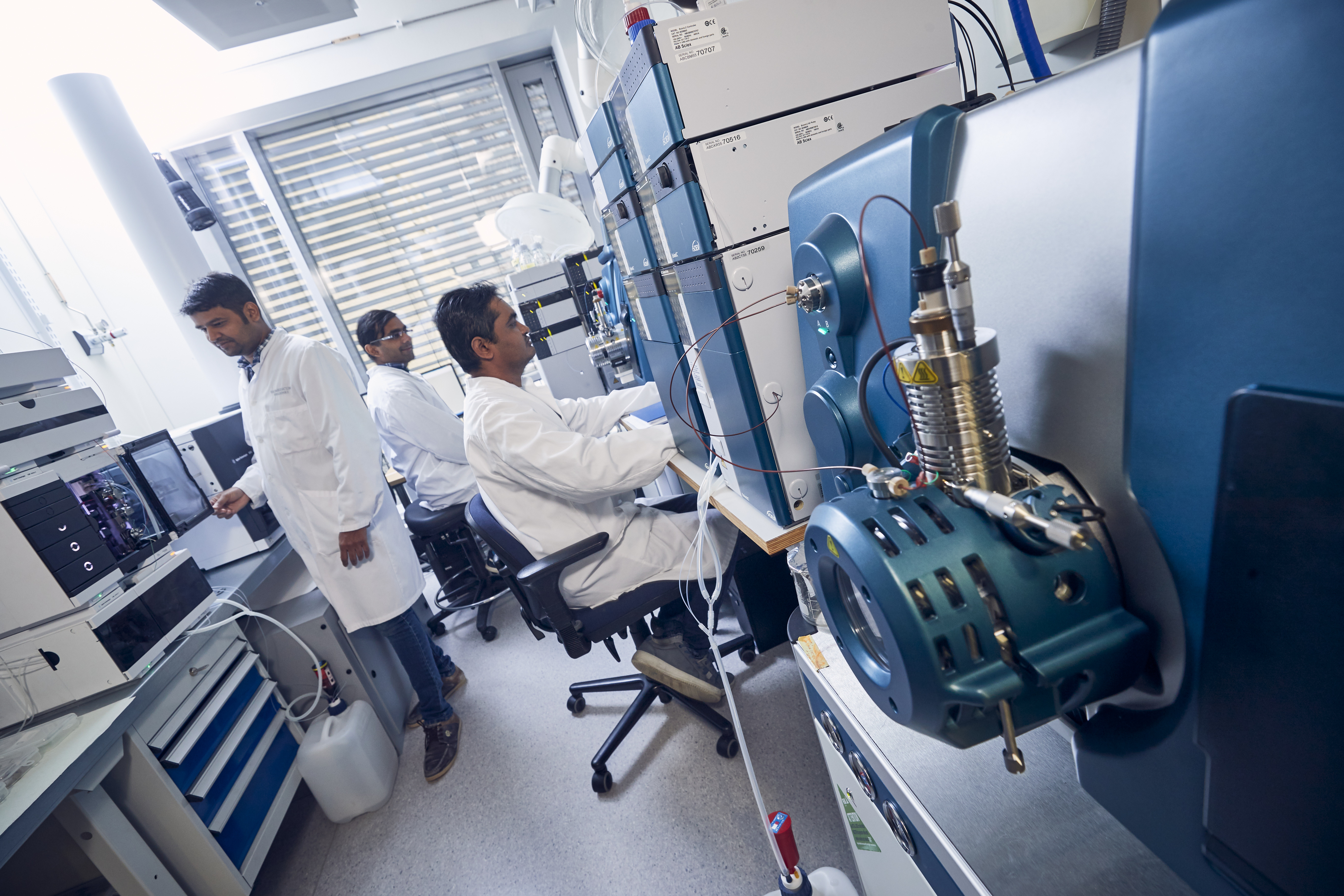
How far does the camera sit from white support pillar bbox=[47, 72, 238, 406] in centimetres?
241

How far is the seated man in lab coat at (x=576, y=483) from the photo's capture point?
138cm

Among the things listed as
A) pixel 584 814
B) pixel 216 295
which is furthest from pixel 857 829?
pixel 216 295

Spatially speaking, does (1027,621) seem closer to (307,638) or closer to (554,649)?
(307,638)

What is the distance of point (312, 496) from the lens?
71.1 inches

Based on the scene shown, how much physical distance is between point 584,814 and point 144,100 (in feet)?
12.6

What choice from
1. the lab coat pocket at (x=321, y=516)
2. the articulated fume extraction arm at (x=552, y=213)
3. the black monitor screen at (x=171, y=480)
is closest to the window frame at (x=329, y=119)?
the articulated fume extraction arm at (x=552, y=213)

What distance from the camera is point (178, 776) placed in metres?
1.32

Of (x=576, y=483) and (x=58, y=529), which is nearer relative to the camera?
(x=58, y=529)

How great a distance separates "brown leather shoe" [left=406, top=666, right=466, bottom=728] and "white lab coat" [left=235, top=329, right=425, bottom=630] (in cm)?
49

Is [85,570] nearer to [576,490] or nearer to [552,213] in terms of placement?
[576,490]

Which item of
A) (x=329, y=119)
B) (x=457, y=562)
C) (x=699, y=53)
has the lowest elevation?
(x=457, y=562)

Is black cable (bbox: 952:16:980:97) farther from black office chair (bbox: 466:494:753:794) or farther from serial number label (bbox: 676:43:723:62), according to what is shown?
black office chair (bbox: 466:494:753:794)

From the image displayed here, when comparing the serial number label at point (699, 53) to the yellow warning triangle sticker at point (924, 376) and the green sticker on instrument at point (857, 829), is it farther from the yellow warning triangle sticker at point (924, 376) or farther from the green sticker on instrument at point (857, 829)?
the green sticker on instrument at point (857, 829)

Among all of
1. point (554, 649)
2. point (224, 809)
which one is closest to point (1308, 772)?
point (224, 809)
